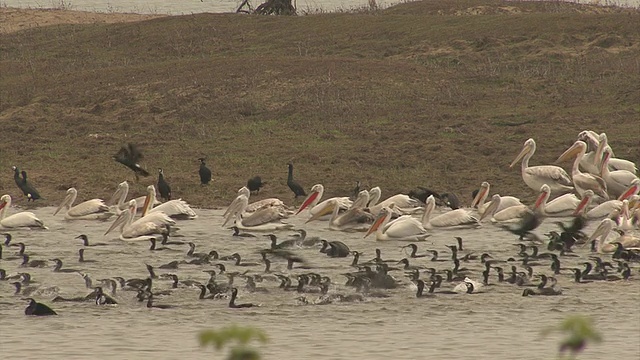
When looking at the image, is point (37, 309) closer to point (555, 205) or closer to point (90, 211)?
point (90, 211)

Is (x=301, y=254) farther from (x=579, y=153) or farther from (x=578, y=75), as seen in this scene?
(x=578, y=75)

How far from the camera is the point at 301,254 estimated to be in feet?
40.7

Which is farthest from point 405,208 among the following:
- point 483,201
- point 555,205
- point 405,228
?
point 555,205

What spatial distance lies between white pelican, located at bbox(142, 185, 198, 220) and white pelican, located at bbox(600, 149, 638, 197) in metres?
4.60

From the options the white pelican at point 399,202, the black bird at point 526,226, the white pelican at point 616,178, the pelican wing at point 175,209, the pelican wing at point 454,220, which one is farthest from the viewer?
the white pelican at point 616,178

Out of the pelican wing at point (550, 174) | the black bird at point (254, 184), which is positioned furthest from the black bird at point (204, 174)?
the pelican wing at point (550, 174)

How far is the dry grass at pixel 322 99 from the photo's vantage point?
664 inches

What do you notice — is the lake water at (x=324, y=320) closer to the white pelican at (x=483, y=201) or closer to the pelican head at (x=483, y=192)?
the white pelican at (x=483, y=201)

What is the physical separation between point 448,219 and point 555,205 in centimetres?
138

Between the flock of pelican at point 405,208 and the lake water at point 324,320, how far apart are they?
3.18 ft

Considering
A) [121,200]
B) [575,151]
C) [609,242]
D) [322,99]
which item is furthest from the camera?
[322,99]

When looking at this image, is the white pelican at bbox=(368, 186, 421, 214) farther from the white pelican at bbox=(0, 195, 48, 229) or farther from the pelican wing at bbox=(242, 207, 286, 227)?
the white pelican at bbox=(0, 195, 48, 229)

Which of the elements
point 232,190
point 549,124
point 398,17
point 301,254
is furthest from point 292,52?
point 301,254

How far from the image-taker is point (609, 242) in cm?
1228
